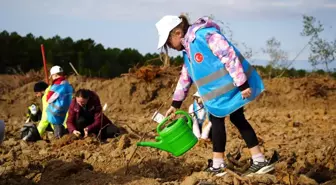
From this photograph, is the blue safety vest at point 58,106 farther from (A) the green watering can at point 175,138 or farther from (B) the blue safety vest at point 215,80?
(B) the blue safety vest at point 215,80

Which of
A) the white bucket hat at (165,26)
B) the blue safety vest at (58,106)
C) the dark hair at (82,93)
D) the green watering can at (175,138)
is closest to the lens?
the white bucket hat at (165,26)

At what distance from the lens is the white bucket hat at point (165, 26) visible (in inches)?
163

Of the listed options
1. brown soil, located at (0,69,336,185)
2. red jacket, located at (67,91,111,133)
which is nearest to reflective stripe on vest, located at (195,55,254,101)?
brown soil, located at (0,69,336,185)

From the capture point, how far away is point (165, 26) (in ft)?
13.6

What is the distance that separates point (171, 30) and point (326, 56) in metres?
12.4

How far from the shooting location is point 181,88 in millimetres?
4594

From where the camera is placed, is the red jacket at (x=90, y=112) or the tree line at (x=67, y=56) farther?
the tree line at (x=67, y=56)

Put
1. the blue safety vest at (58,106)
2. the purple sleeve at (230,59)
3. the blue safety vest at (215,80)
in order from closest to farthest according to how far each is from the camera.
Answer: the purple sleeve at (230,59) < the blue safety vest at (215,80) < the blue safety vest at (58,106)

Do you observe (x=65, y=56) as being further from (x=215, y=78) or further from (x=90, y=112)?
(x=215, y=78)

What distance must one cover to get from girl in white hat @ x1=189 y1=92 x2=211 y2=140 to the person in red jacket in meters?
1.22

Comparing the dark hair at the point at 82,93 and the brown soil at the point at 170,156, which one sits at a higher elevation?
the dark hair at the point at 82,93

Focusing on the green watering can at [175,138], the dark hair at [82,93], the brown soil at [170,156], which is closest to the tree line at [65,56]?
the brown soil at [170,156]

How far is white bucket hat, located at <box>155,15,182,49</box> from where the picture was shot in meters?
4.14

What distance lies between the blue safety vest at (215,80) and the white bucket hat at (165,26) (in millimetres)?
211
